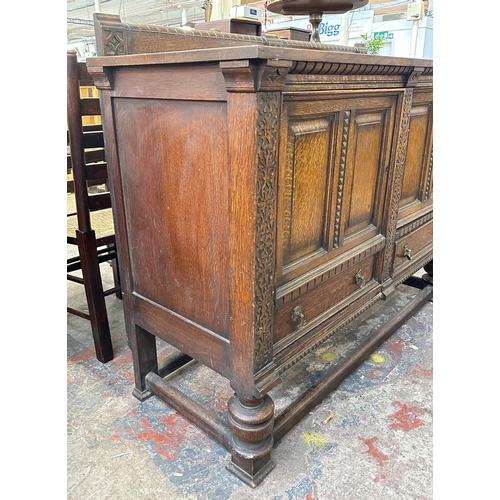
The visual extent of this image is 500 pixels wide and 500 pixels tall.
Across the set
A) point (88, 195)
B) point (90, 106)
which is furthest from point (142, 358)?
point (90, 106)

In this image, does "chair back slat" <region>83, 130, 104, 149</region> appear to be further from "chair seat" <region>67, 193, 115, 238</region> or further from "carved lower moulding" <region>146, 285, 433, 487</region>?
"carved lower moulding" <region>146, 285, 433, 487</region>

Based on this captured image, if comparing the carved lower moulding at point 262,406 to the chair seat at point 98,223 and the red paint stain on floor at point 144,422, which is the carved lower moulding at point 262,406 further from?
the chair seat at point 98,223

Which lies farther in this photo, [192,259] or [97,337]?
[97,337]

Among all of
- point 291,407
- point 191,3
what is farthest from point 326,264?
point 191,3

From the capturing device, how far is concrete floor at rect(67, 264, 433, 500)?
4.20 ft

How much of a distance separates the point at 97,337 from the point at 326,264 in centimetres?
113

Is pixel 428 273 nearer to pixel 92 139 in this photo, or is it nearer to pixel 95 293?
pixel 95 293

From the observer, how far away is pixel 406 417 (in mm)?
1581

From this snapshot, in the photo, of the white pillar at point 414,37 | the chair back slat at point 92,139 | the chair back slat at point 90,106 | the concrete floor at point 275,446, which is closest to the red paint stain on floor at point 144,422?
the concrete floor at point 275,446

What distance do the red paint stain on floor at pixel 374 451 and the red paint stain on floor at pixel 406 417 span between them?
120 millimetres

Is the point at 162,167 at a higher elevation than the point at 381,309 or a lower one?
→ higher

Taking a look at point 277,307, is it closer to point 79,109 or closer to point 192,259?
point 192,259

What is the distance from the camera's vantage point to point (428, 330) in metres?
2.18

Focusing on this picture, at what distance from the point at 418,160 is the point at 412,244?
1.28 feet
